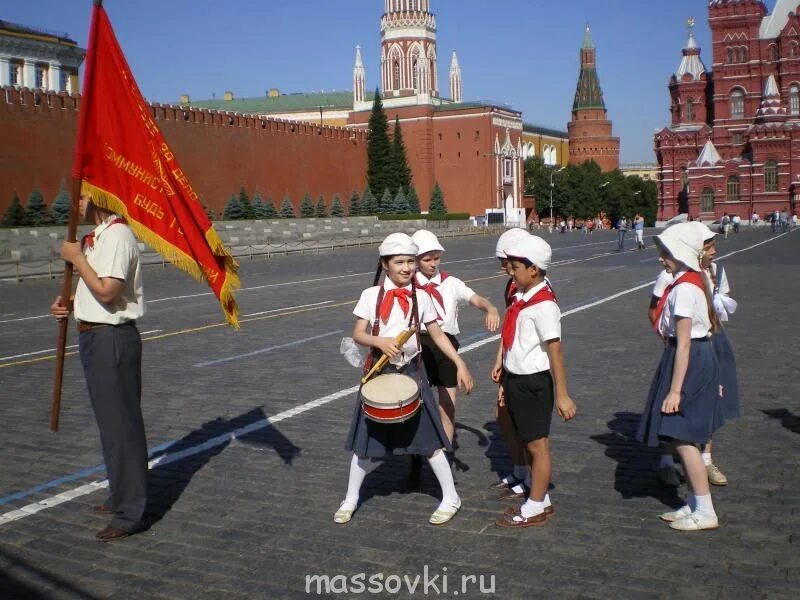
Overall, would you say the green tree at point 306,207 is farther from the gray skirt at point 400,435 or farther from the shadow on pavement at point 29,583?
the shadow on pavement at point 29,583

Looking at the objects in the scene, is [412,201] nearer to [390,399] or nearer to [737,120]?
[737,120]

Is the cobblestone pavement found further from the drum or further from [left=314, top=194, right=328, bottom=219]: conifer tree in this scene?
[left=314, top=194, right=328, bottom=219]: conifer tree

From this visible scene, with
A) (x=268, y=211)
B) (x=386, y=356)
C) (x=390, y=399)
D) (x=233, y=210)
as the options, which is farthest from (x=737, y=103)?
(x=390, y=399)

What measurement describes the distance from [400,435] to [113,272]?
167 centimetres

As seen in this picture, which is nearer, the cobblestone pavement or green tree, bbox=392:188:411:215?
the cobblestone pavement

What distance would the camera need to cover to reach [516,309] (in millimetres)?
4645

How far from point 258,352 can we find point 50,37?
214 feet

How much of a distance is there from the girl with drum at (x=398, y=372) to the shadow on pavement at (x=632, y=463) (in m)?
1.17

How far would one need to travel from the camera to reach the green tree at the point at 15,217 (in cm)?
3762

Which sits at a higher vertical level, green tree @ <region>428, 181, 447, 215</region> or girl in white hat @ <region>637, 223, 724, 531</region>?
green tree @ <region>428, 181, 447, 215</region>

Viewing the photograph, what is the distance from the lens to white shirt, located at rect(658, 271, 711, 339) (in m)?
4.51

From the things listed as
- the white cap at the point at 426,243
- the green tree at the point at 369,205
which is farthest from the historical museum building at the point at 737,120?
the white cap at the point at 426,243

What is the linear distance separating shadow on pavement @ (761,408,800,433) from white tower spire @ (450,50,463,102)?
93462 millimetres

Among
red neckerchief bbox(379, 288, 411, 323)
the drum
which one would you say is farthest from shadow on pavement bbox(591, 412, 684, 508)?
red neckerchief bbox(379, 288, 411, 323)
